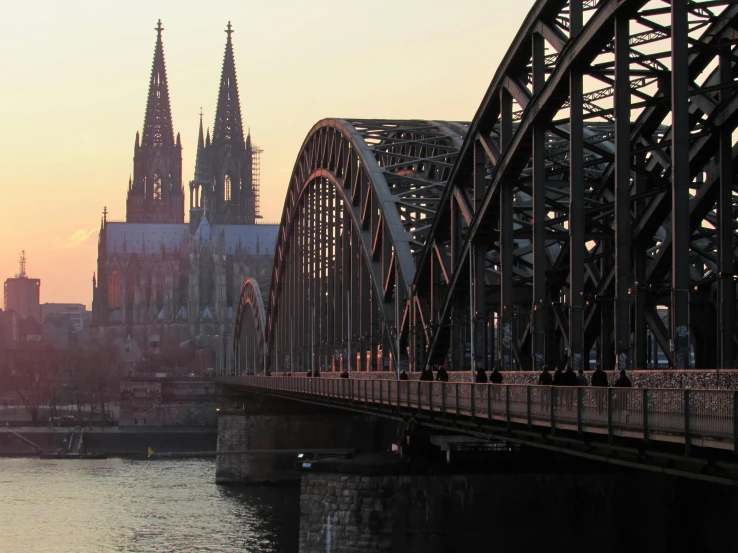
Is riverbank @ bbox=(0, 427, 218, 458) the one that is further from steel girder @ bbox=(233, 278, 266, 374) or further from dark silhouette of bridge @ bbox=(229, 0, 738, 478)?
dark silhouette of bridge @ bbox=(229, 0, 738, 478)

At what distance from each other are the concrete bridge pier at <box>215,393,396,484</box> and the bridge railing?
42.0 meters

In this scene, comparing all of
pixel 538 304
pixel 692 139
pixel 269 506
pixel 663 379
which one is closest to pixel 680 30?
pixel 692 139

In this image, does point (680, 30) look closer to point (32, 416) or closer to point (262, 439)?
point (262, 439)

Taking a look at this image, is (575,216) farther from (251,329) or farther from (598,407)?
(251,329)

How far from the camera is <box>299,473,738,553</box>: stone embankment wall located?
1356 inches

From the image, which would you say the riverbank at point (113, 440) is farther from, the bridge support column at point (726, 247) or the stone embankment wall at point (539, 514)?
the bridge support column at point (726, 247)

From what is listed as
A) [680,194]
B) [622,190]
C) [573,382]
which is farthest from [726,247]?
[573,382]

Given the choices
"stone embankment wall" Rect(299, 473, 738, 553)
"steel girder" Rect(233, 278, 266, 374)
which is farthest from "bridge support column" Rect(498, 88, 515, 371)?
"steel girder" Rect(233, 278, 266, 374)

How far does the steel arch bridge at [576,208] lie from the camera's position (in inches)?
1190

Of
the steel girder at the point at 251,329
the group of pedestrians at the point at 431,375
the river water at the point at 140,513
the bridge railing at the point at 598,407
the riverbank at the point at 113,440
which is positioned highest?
the steel girder at the point at 251,329

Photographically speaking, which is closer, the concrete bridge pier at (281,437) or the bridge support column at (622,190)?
the bridge support column at (622,190)

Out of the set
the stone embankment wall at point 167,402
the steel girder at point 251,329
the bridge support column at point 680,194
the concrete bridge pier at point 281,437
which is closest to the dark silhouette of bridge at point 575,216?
the bridge support column at point 680,194

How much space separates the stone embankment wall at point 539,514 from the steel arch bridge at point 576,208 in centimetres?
326

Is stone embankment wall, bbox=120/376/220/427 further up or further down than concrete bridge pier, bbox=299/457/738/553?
further up
